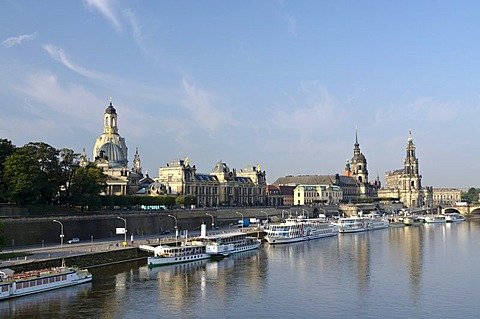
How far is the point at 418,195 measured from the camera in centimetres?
19562

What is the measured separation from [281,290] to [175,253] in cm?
1759

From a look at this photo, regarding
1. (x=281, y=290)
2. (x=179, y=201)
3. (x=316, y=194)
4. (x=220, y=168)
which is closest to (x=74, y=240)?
(x=281, y=290)

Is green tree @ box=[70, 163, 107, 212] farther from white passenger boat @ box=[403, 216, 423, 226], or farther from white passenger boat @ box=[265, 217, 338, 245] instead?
white passenger boat @ box=[403, 216, 423, 226]

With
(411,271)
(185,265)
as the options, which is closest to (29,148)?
(185,265)

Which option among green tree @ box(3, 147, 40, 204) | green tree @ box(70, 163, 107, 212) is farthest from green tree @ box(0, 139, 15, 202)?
green tree @ box(70, 163, 107, 212)

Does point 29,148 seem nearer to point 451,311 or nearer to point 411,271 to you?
point 411,271

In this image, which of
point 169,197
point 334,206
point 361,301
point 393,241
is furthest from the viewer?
point 334,206

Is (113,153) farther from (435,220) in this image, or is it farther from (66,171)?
(435,220)

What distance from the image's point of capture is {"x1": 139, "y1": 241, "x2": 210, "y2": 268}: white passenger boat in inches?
2240

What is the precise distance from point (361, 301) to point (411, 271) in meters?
14.8

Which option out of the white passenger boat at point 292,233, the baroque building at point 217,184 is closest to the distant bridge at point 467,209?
the baroque building at point 217,184

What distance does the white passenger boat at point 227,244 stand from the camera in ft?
214

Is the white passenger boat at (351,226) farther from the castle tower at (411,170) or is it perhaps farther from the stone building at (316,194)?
the castle tower at (411,170)

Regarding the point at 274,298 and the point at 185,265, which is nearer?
the point at 274,298
